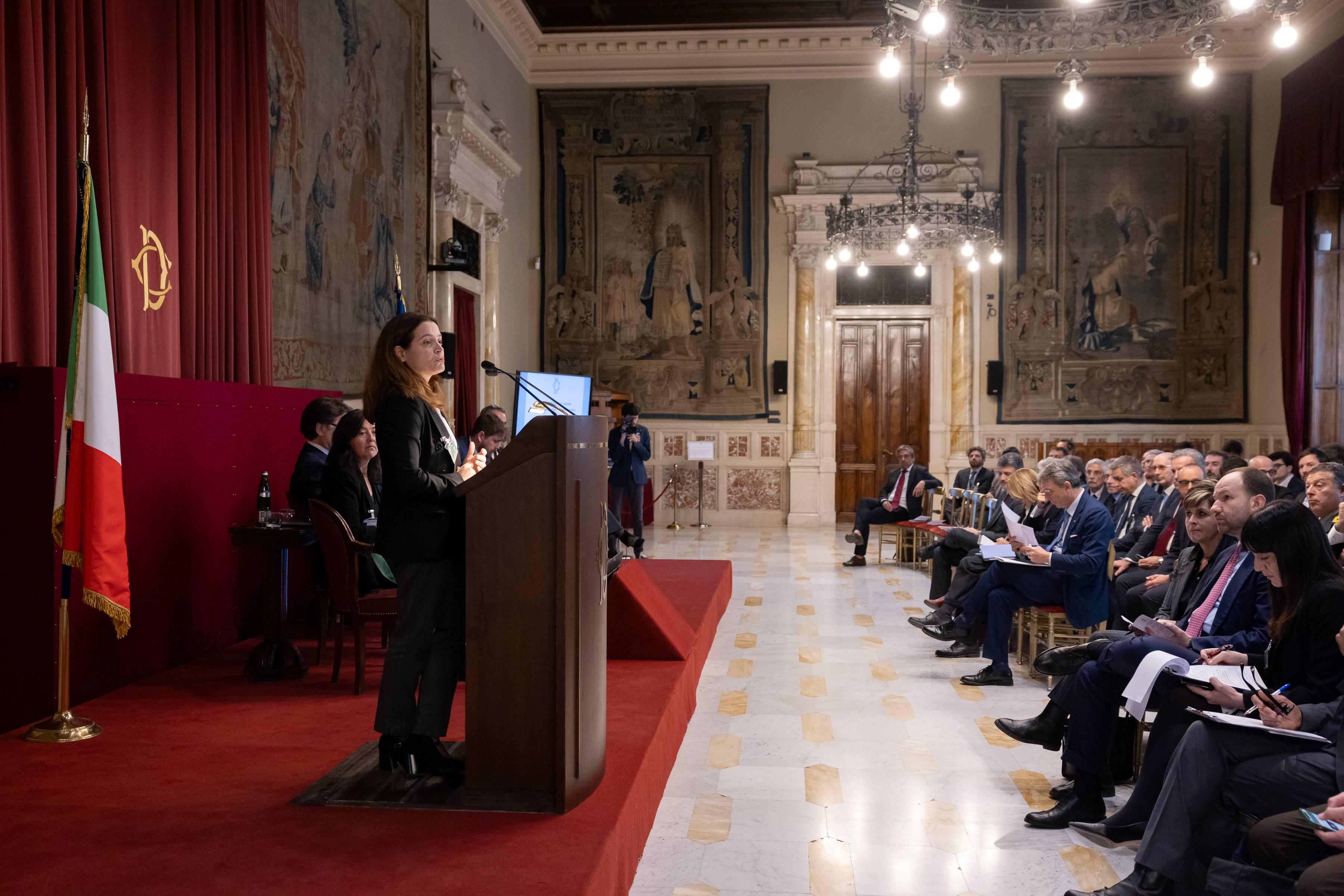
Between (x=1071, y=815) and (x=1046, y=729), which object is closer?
(x=1071, y=815)

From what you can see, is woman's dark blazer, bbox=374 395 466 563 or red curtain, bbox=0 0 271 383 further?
red curtain, bbox=0 0 271 383

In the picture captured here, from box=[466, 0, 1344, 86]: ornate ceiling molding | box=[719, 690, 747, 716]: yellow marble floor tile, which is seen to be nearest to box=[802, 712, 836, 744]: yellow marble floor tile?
box=[719, 690, 747, 716]: yellow marble floor tile

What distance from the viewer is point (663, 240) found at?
1478cm

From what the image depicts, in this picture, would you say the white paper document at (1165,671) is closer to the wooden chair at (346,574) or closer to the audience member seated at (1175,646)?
the audience member seated at (1175,646)

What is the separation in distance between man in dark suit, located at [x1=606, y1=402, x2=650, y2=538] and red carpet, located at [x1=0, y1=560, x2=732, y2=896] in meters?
7.18

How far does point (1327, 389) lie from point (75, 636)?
13246mm

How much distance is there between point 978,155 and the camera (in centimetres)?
1435

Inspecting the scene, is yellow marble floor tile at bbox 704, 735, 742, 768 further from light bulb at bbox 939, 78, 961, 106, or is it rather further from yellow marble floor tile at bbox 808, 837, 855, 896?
light bulb at bbox 939, 78, 961, 106

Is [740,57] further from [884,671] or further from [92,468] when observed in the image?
[92,468]

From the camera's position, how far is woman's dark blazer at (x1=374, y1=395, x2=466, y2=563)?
3031mm

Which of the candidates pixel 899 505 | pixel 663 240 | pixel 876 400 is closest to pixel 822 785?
pixel 899 505

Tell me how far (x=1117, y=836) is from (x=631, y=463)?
8.64 m

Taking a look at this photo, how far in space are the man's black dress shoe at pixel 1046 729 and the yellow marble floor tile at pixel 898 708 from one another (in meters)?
0.94

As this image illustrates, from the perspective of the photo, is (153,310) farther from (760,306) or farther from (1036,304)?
(1036,304)
